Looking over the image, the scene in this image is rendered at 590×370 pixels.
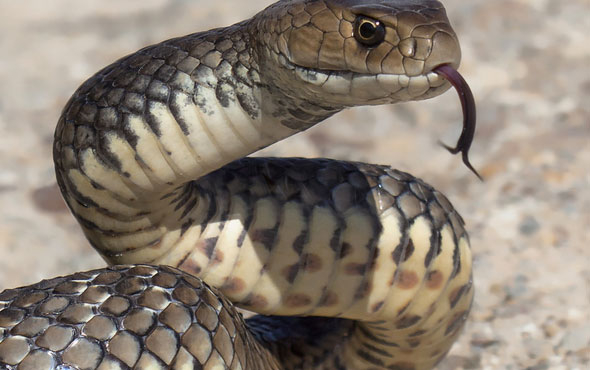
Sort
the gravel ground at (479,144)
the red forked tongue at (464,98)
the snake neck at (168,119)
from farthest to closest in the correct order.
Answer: the gravel ground at (479,144) < the snake neck at (168,119) < the red forked tongue at (464,98)

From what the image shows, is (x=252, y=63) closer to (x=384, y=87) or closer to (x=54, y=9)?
(x=384, y=87)

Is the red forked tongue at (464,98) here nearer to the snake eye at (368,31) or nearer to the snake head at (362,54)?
the snake head at (362,54)

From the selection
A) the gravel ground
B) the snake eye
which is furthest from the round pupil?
the gravel ground

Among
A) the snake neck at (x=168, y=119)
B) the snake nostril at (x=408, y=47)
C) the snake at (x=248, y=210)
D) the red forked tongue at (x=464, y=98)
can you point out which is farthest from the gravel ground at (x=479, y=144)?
the snake nostril at (x=408, y=47)

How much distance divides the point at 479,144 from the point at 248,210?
2.49m

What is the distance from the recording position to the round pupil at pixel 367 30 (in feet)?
7.69

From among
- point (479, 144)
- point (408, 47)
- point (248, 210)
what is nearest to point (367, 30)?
point (408, 47)

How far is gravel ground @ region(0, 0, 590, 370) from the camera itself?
386 cm

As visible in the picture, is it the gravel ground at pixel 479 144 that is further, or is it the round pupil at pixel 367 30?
the gravel ground at pixel 479 144

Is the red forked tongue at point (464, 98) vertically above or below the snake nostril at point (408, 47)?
below

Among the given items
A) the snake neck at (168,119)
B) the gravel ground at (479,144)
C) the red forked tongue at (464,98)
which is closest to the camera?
the red forked tongue at (464,98)

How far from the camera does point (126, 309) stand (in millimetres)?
2307

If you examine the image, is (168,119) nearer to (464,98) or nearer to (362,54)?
(362,54)

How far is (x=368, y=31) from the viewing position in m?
2.35
